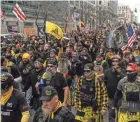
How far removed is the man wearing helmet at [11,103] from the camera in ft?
18.1

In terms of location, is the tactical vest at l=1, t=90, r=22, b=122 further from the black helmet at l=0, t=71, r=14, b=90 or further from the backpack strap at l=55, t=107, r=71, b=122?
the backpack strap at l=55, t=107, r=71, b=122

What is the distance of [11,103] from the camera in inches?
218

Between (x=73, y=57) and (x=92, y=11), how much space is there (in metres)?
68.0

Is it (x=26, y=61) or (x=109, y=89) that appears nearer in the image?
(x=109, y=89)

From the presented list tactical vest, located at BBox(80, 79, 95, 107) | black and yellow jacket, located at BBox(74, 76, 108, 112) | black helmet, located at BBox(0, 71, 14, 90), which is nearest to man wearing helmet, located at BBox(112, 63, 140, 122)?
black and yellow jacket, located at BBox(74, 76, 108, 112)

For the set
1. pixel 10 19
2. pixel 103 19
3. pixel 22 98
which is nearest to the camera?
pixel 22 98

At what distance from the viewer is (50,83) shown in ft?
26.2

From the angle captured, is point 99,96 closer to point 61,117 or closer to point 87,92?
point 87,92

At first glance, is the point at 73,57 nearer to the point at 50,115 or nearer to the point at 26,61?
the point at 26,61

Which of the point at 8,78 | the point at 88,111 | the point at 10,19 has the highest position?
the point at 10,19

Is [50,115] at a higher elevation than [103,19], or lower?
lower

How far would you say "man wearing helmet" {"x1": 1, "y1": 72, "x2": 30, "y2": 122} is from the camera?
217 inches

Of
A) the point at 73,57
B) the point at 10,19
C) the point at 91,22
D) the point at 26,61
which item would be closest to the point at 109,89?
the point at 26,61

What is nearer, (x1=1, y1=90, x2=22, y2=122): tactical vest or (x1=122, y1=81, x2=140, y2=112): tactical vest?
(x1=1, y1=90, x2=22, y2=122): tactical vest
